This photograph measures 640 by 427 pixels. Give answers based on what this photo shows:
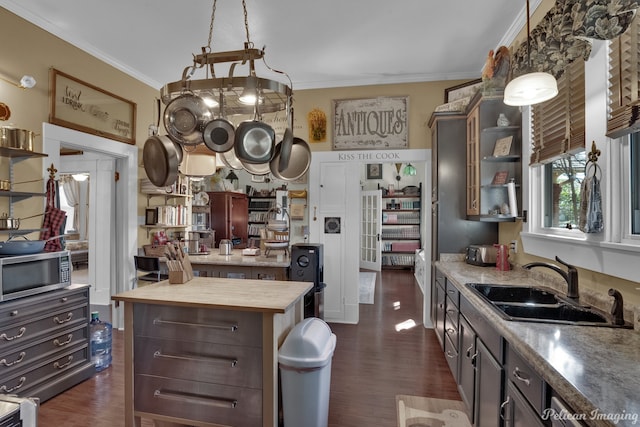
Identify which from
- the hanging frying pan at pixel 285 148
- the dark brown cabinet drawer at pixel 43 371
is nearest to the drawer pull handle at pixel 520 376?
the hanging frying pan at pixel 285 148

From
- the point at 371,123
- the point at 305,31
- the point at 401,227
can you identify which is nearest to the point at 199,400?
the point at 305,31

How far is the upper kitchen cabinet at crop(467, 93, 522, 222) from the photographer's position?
2857mm

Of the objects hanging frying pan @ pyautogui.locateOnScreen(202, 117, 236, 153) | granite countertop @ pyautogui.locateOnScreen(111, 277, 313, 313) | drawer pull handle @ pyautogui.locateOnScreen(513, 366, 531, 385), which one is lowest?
drawer pull handle @ pyautogui.locateOnScreen(513, 366, 531, 385)

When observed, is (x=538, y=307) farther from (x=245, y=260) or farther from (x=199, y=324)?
(x=245, y=260)

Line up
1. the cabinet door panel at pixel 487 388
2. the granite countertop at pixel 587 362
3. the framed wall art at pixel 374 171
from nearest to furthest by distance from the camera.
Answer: the granite countertop at pixel 587 362, the cabinet door panel at pixel 487 388, the framed wall art at pixel 374 171

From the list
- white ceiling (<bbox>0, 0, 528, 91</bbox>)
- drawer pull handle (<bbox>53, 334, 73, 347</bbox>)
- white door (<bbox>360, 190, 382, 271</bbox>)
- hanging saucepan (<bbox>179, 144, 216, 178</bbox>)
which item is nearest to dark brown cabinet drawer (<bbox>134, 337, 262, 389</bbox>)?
drawer pull handle (<bbox>53, 334, 73, 347</bbox>)

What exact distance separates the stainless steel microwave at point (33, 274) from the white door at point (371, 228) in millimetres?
6514

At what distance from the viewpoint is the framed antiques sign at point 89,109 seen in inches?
122

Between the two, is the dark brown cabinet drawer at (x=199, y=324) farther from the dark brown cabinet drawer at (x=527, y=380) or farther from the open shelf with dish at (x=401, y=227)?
the open shelf with dish at (x=401, y=227)

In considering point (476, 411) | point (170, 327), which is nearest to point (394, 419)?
point (476, 411)

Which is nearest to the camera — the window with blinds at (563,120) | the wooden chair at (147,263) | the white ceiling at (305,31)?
the window with blinds at (563,120)

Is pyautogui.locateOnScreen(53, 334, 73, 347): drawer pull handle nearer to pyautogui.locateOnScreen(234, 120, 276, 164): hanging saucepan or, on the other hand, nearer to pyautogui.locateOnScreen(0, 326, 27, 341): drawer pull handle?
pyautogui.locateOnScreen(0, 326, 27, 341): drawer pull handle

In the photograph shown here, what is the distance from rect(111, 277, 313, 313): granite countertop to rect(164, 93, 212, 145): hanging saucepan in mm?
954

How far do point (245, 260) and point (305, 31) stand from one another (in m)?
2.39
